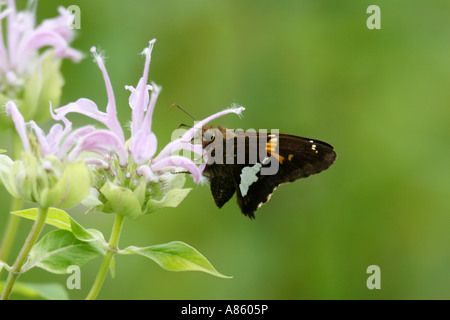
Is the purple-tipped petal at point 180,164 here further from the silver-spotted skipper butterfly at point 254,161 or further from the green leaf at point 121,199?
the silver-spotted skipper butterfly at point 254,161

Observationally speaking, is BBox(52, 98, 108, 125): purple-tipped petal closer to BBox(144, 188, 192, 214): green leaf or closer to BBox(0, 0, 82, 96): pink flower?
BBox(144, 188, 192, 214): green leaf

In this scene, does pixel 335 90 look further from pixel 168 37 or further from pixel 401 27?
pixel 168 37

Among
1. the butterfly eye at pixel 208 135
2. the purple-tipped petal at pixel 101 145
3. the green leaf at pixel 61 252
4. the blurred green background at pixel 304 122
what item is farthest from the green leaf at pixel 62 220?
A: the blurred green background at pixel 304 122

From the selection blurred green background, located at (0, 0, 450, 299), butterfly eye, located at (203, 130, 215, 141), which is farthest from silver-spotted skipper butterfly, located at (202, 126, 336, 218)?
blurred green background, located at (0, 0, 450, 299)

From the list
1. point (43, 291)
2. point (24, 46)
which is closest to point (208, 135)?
point (43, 291)

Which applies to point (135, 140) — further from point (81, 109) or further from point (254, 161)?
point (254, 161)

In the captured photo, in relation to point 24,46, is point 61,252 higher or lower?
lower
